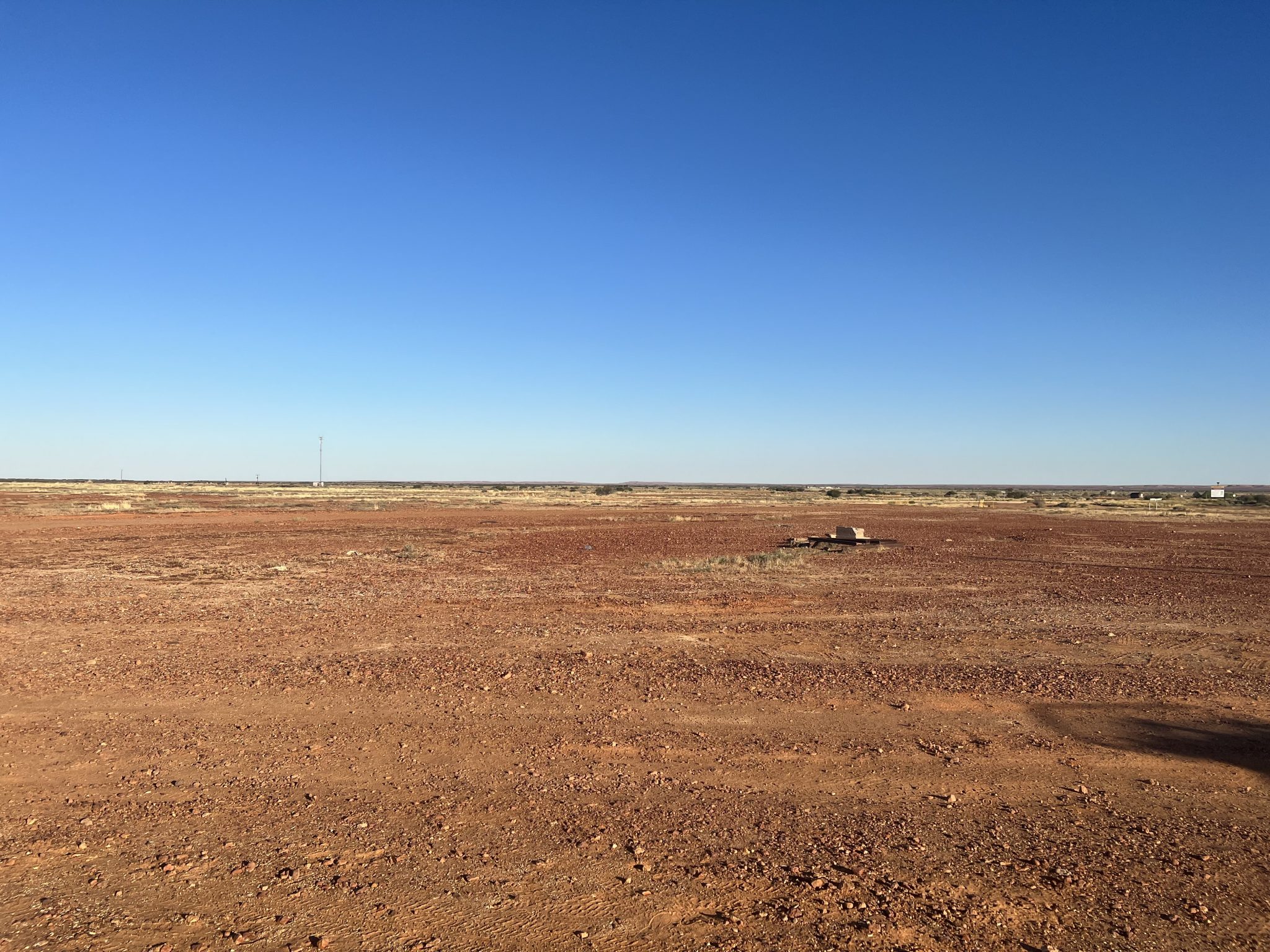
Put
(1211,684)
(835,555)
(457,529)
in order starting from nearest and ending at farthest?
(1211,684) < (835,555) < (457,529)

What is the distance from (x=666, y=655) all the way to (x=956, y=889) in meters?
6.38

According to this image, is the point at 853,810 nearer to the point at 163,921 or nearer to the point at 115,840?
the point at 163,921

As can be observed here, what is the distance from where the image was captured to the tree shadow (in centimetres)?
695

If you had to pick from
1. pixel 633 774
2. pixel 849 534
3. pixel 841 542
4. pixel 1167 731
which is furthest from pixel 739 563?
pixel 633 774

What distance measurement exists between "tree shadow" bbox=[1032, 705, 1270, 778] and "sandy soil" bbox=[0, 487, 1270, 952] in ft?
0.20

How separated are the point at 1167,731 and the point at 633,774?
525 centimetres

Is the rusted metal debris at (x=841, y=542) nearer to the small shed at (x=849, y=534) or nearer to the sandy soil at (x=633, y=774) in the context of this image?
the small shed at (x=849, y=534)

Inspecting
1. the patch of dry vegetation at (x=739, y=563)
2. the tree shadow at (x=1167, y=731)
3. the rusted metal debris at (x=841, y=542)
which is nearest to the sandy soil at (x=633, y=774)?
the tree shadow at (x=1167, y=731)

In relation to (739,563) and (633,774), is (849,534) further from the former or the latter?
(633,774)

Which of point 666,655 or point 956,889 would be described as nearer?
point 956,889

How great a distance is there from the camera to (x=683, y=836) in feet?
17.5

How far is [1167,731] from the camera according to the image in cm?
761

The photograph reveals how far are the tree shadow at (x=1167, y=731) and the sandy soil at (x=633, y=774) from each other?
6 cm

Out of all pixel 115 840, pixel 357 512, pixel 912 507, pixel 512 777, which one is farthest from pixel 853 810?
pixel 912 507
